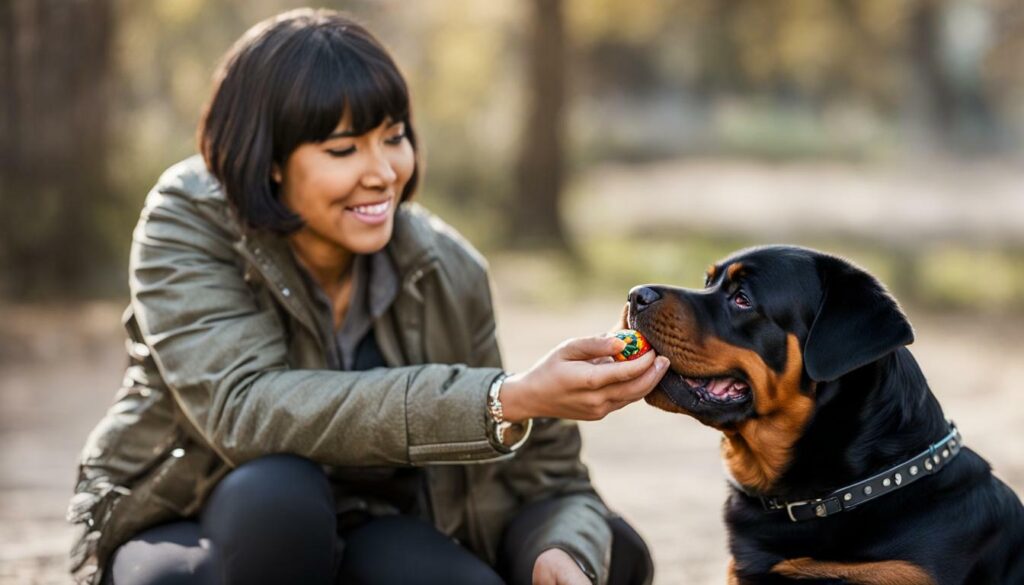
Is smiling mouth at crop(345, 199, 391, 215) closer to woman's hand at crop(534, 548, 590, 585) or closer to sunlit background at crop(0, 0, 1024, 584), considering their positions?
sunlit background at crop(0, 0, 1024, 584)

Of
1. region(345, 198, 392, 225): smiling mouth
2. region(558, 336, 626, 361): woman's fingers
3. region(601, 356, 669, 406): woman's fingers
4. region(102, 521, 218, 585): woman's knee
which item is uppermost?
region(345, 198, 392, 225): smiling mouth

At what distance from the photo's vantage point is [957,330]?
10000mm

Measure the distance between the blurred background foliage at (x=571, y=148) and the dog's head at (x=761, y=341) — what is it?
107 cm

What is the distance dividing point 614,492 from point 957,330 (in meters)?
5.45

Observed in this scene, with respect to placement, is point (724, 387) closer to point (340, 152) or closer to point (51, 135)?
point (340, 152)

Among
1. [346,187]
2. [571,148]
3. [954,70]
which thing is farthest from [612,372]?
[954,70]

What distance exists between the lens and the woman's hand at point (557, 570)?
9.84ft

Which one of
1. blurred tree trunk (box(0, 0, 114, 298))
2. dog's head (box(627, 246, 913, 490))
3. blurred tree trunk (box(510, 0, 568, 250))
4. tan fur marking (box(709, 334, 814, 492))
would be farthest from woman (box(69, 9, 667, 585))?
blurred tree trunk (box(510, 0, 568, 250))

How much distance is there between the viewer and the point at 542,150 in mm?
14781

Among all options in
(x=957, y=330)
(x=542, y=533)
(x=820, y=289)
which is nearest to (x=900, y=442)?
(x=820, y=289)

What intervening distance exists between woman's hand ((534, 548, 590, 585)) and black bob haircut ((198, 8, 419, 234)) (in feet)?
3.36

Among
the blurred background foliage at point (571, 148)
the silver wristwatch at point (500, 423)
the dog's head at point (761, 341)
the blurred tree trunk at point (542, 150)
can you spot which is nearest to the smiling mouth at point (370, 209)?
the blurred background foliage at point (571, 148)

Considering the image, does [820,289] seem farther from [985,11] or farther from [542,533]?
[985,11]

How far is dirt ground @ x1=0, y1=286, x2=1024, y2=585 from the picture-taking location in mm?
4586
